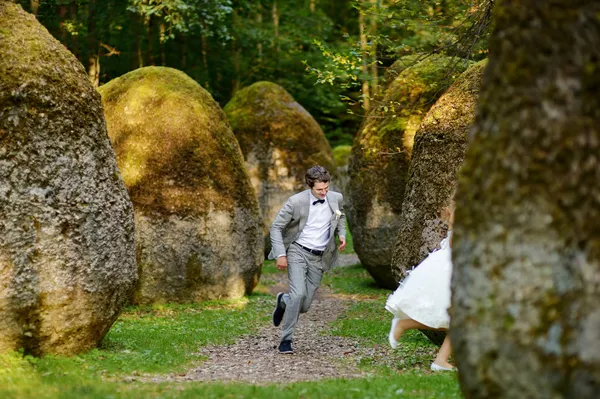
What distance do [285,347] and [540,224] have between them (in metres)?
6.34

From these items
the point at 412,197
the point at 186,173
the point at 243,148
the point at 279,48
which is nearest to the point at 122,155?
the point at 186,173

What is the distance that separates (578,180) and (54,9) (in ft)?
71.5

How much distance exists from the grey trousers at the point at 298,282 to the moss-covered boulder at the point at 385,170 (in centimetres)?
601

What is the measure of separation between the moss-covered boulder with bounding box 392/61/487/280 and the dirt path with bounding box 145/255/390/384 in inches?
62.1

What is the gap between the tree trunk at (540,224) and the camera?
4199mm

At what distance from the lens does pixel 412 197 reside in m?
11.0

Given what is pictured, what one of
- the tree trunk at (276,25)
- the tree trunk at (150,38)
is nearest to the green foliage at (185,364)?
the tree trunk at (150,38)

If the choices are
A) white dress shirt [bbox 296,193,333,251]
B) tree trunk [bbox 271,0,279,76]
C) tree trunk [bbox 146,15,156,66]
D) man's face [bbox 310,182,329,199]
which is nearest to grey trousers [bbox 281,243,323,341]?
white dress shirt [bbox 296,193,333,251]

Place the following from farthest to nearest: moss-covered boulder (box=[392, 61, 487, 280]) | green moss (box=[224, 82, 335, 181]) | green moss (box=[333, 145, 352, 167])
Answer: green moss (box=[333, 145, 352, 167]) → green moss (box=[224, 82, 335, 181]) → moss-covered boulder (box=[392, 61, 487, 280])

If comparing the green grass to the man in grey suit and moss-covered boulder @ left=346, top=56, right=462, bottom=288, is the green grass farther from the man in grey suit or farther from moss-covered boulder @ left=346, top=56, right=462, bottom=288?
moss-covered boulder @ left=346, top=56, right=462, bottom=288

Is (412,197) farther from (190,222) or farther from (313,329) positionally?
(190,222)

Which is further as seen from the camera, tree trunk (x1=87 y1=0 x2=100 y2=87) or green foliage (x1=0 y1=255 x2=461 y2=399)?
tree trunk (x1=87 y1=0 x2=100 y2=87)

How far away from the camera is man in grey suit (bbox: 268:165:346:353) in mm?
10266

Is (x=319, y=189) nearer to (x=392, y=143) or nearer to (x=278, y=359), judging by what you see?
(x=278, y=359)
